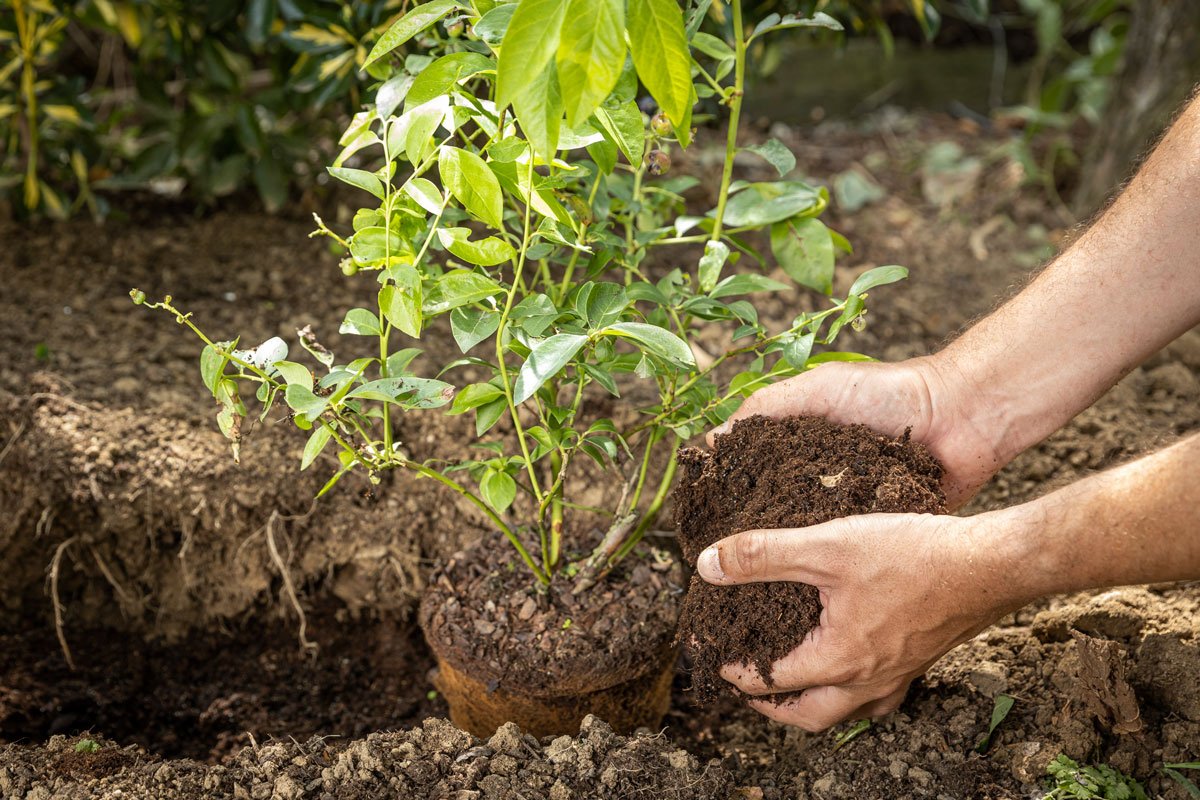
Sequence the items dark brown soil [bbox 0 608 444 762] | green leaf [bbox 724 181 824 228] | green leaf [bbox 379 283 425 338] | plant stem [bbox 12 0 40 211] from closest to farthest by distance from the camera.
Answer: green leaf [bbox 379 283 425 338], green leaf [bbox 724 181 824 228], dark brown soil [bbox 0 608 444 762], plant stem [bbox 12 0 40 211]

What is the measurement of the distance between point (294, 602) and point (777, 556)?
3.35 ft

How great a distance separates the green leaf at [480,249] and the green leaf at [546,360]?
0.42 ft

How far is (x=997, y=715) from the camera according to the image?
60.1 inches

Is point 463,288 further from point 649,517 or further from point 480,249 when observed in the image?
point 649,517

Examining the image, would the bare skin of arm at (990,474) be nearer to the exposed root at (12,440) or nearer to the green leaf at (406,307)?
the green leaf at (406,307)

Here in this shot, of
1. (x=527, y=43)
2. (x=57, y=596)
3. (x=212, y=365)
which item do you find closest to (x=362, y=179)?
(x=212, y=365)

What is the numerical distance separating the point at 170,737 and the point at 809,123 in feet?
10.3

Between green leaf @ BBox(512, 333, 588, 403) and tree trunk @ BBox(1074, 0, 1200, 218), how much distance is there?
2.26 m

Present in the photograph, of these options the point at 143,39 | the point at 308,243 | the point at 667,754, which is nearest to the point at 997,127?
the point at 308,243

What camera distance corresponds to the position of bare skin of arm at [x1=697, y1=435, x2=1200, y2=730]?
1174 millimetres

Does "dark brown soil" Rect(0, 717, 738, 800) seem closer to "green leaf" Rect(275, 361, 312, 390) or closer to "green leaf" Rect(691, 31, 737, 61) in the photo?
"green leaf" Rect(275, 361, 312, 390)

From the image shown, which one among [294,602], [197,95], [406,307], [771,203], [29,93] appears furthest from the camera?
[197,95]

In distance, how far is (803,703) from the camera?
149cm

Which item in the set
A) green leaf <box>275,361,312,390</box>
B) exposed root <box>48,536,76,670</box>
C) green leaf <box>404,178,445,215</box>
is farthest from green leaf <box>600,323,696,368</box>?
exposed root <box>48,536,76,670</box>
